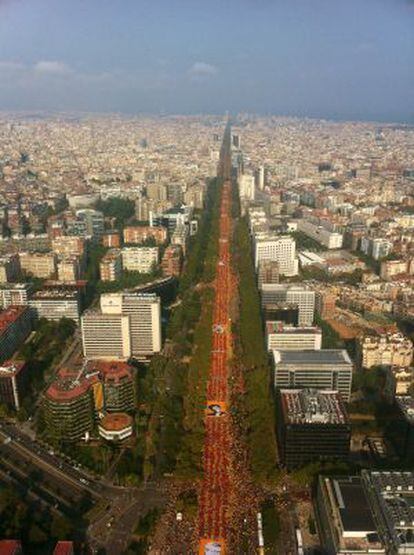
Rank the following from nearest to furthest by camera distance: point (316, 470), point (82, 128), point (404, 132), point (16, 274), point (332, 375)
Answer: point (316, 470)
point (332, 375)
point (16, 274)
point (404, 132)
point (82, 128)

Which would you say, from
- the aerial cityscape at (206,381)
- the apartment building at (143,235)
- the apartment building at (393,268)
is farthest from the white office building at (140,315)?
the apartment building at (143,235)

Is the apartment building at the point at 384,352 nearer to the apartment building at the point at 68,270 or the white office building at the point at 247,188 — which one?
the apartment building at the point at 68,270

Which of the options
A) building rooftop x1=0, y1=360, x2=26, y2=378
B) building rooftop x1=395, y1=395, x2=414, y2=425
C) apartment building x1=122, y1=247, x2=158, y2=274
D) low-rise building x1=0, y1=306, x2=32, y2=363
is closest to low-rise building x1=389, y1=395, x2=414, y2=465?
building rooftop x1=395, y1=395, x2=414, y2=425

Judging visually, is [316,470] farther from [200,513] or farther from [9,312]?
[9,312]

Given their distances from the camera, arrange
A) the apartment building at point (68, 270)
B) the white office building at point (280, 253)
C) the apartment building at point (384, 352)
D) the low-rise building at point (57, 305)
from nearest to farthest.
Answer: the apartment building at point (384, 352) < the low-rise building at point (57, 305) < the apartment building at point (68, 270) < the white office building at point (280, 253)

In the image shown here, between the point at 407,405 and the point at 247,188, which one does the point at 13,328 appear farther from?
the point at 247,188

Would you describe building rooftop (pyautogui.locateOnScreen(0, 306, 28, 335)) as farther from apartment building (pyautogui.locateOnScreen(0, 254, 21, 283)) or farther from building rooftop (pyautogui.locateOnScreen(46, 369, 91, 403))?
apartment building (pyautogui.locateOnScreen(0, 254, 21, 283))

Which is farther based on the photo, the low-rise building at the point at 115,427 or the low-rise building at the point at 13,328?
the low-rise building at the point at 13,328

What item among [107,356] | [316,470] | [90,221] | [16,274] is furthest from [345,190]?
[316,470]
